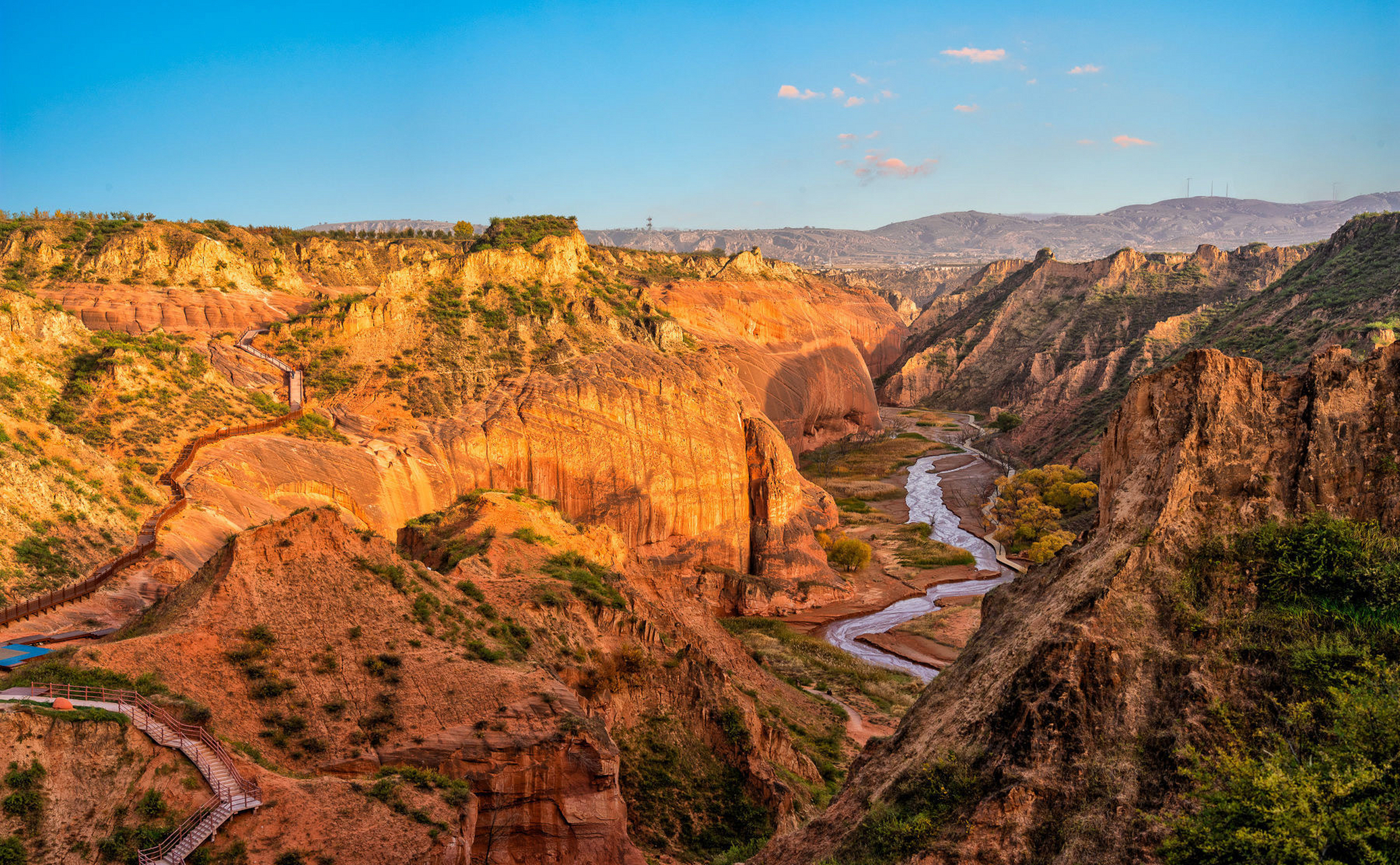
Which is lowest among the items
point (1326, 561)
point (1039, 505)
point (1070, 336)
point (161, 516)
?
point (1039, 505)

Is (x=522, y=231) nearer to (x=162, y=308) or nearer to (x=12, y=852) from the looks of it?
(x=162, y=308)

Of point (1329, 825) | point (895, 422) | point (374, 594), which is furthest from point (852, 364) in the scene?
point (1329, 825)

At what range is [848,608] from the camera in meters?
58.4

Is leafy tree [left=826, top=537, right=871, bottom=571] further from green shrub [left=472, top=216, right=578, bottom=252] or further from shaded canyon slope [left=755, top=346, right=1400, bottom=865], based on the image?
shaded canyon slope [left=755, top=346, right=1400, bottom=865]

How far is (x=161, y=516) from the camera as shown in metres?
30.3

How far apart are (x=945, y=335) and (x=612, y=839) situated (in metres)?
169

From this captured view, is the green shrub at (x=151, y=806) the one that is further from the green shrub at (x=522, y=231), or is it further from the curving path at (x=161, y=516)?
the green shrub at (x=522, y=231)

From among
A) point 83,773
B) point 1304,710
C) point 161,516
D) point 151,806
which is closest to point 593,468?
point 161,516

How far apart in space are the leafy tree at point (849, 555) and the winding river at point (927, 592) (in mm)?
5381

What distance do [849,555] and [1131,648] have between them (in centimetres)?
5314

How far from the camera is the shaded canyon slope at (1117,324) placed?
7206 cm

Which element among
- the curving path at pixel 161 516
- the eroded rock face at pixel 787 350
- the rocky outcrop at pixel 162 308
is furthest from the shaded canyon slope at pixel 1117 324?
the rocky outcrop at pixel 162 308

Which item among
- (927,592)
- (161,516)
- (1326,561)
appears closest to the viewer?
(1326,561)

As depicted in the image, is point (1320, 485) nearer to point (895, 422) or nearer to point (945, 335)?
point (895, 422)
